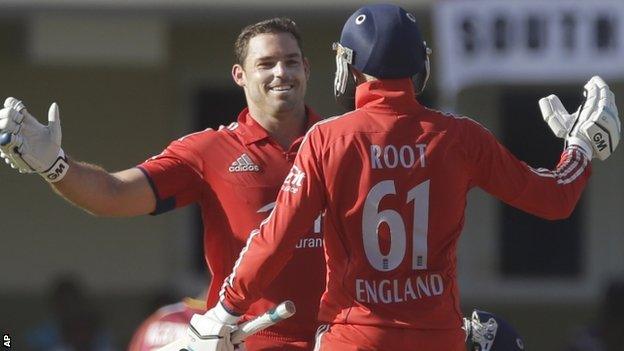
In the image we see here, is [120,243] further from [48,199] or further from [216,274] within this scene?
[216,274]

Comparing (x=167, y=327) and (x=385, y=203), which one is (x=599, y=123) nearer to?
(x=385, y=203)

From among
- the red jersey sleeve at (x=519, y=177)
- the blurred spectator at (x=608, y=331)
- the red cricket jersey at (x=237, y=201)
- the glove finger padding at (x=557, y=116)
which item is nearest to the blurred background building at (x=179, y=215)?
the blurred spectator at (x=608, y=331)

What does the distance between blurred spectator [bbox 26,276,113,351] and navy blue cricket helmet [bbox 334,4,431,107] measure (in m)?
5.21

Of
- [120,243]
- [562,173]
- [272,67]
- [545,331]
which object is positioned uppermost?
[272,67]

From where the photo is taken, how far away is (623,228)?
11.7m

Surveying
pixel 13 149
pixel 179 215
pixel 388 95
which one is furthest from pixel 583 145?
pixel 179 215

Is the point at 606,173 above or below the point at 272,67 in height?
below

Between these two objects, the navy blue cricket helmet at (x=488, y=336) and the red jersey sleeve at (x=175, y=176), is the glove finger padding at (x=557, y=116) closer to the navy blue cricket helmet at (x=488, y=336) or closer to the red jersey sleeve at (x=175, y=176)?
the navy blue cricket helmet at (x=488, y=336)

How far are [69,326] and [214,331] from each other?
520 cm

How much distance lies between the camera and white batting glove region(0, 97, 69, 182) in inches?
206

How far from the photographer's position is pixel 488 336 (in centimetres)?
591

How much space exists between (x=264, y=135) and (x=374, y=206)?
41.3 inches

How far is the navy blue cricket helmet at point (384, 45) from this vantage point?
17.2 feet

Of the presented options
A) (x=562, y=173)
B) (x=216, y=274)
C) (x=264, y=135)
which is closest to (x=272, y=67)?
(x=264, y=135)
